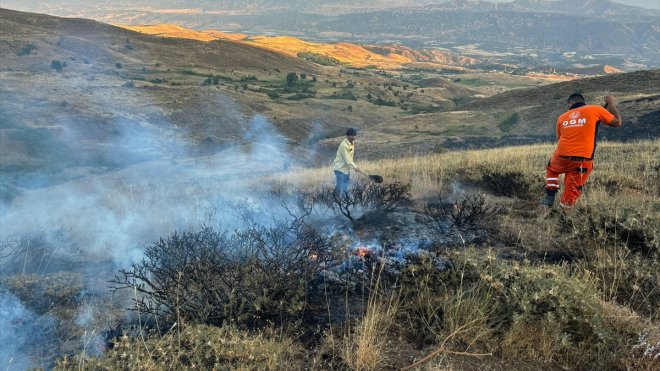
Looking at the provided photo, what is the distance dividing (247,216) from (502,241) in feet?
9.70

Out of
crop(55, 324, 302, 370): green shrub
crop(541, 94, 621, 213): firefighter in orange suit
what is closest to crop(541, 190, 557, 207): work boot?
crop(541, 94, 621, 213): firefighter in orange suit

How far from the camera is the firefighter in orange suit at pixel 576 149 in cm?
577

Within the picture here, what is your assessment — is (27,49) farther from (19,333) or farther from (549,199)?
(549,199)

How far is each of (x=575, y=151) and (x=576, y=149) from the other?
31 mm

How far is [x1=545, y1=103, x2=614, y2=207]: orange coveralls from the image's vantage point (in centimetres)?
577

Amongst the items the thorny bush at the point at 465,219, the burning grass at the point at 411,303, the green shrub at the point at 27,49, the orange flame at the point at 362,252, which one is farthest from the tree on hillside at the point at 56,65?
the orange flame at the point at 362,252

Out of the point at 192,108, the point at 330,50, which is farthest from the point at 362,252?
the point at 330,50

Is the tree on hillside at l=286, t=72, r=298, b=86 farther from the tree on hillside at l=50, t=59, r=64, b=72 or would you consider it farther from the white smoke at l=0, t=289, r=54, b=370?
the white smoke at l=0, t=289, r=54, b=370

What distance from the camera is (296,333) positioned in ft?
10.2

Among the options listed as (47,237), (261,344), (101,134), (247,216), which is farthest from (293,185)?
(101,134)

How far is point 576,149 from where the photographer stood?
5859 mm

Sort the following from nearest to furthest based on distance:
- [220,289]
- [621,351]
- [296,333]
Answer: [621,351]
[296,333]
[220,289]

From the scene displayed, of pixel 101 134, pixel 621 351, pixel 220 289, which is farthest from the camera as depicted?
pixel 101 134

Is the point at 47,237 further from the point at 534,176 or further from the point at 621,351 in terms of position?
the point at 534,176
